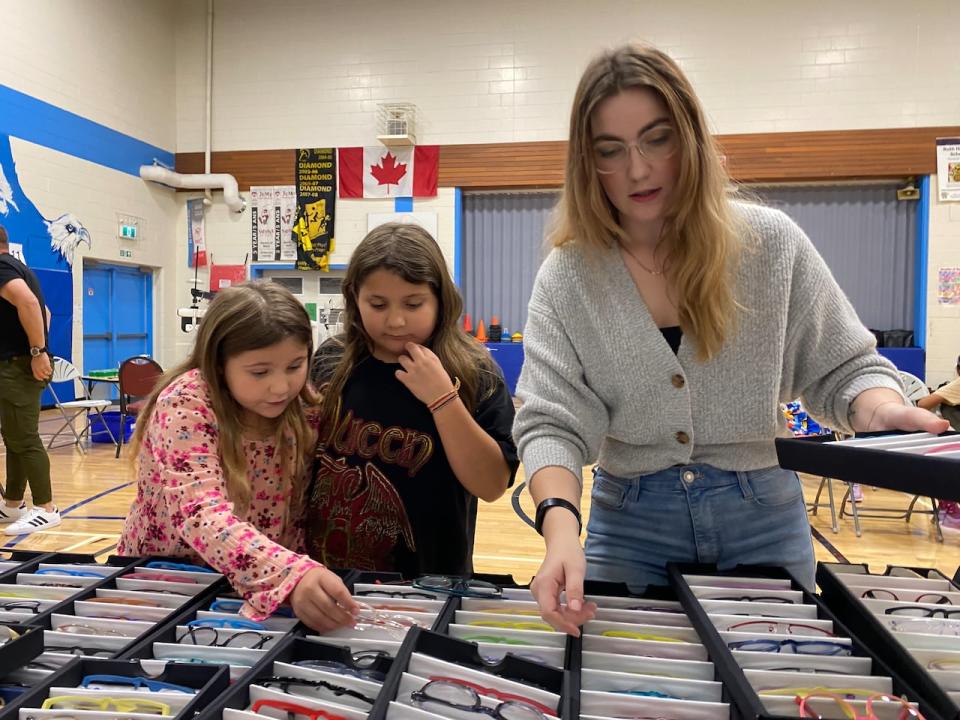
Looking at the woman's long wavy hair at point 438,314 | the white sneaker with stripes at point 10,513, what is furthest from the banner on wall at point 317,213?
the woman's long wavy hair at point 438,314

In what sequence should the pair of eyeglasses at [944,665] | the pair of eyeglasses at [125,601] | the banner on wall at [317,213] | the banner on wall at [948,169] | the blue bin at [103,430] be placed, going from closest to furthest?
the pair of eyeglasses at [944,665] < the pair of eyeglasses at [125,601] < the blue bin at [103,430] < the banner on wall at [948,169] < the banner on wall at [317,213]

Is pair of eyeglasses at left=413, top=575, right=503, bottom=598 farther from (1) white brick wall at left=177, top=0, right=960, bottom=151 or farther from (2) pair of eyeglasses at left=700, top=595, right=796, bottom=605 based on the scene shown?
(1) white brick wall at left=177, top=0, right=960, bottom=151

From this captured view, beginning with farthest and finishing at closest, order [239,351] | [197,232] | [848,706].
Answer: [197,232], [239,351], [848,706]

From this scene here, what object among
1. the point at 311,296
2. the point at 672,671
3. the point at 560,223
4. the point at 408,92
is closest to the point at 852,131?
the point at 408,92

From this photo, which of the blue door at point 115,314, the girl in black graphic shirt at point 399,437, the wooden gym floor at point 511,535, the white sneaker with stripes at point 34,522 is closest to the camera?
the girl in black graphic shirt at point 399,437

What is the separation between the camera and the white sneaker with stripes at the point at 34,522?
12.0 feet

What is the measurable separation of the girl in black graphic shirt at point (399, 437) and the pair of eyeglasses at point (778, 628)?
0.57 meters

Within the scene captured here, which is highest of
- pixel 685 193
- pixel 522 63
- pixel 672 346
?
pixel 522 63

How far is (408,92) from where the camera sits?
812 cm

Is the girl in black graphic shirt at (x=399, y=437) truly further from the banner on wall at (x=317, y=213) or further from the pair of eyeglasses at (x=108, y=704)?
the banner on wall at (x=317, y=213)

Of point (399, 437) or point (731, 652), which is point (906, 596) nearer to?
point (731, 652)

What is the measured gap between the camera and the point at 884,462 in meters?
0.72

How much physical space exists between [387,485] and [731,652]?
76cm

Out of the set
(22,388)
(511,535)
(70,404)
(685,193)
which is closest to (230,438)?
(685,193)
